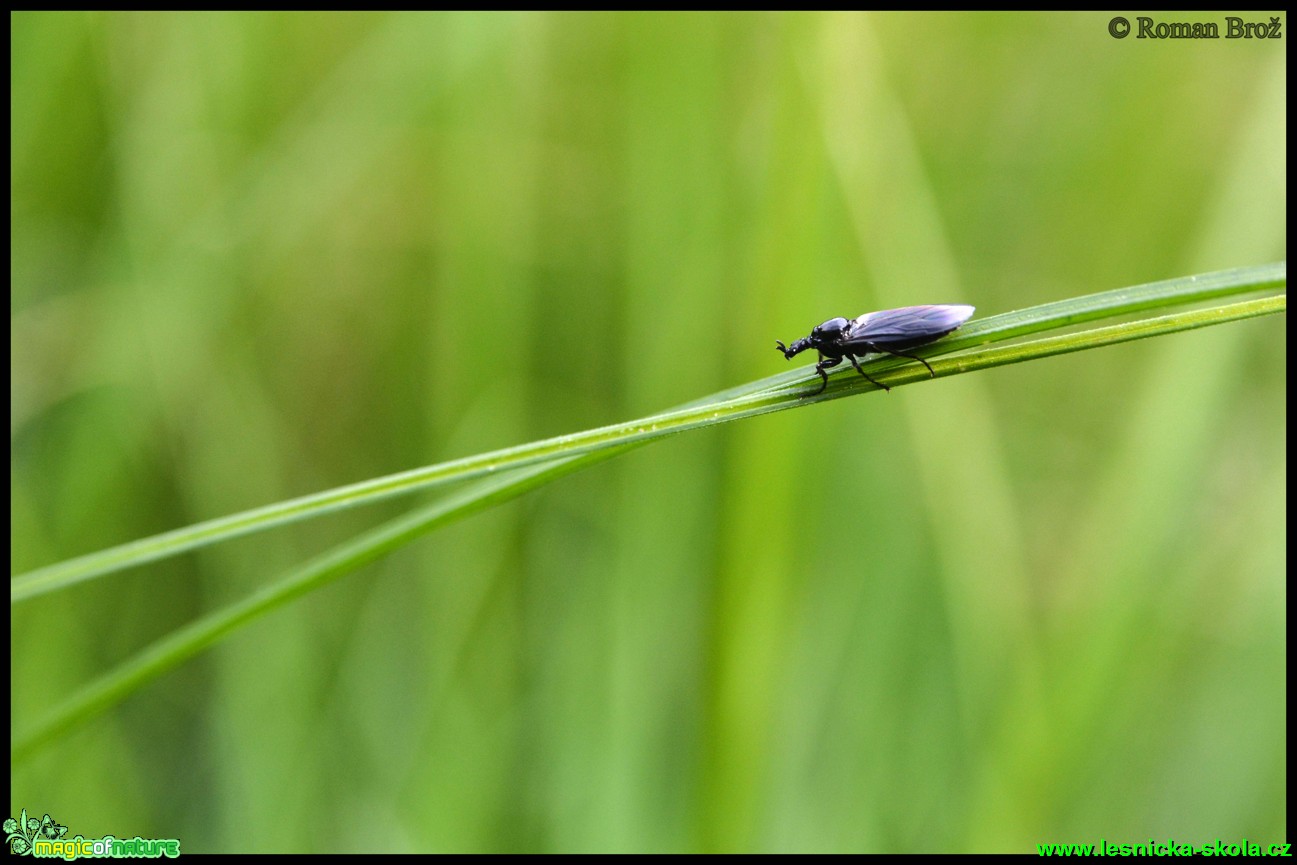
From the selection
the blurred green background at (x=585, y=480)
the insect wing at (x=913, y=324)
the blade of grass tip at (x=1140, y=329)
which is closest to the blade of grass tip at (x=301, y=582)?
the blade of grass tip at (x=1140, y=329)

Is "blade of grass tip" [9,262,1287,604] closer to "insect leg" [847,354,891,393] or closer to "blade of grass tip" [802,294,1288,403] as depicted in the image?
"blade of grass tip" [802,294,1288,403]

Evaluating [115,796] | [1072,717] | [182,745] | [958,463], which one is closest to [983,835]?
[1072,717]

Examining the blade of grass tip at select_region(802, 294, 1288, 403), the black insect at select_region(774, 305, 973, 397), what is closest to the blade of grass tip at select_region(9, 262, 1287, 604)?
the blade of grass tip at select_region(802, 294, 1288, 403)

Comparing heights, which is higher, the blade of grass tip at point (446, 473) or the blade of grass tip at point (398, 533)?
the blade of grass tip at point (446, 473)

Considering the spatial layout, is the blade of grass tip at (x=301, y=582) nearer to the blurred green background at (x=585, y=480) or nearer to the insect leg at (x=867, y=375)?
the insect leg at (x=867, y=375)

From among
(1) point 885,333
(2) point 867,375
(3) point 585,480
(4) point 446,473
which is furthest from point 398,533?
(3) point 585,480

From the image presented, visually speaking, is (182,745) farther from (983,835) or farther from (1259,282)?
(1259,282)

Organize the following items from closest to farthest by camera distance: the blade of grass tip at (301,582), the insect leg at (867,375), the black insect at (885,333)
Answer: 1. the blade of grass tip at (301,582)
2. the insect leg at (867,375)
3. the black insect at (885,333)

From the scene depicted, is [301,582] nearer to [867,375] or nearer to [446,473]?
[446,473]
